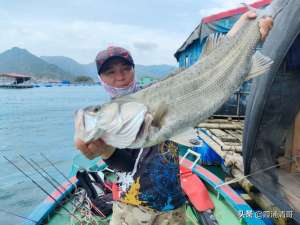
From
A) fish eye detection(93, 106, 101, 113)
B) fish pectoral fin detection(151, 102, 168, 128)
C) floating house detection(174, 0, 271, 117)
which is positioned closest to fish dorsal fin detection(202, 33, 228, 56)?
fish pectoral fin detection(151, 102, 168, 128)

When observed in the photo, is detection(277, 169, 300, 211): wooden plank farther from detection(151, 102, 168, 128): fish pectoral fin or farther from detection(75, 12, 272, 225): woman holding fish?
detection(151, 102, 168, 128): fish pectoral fin

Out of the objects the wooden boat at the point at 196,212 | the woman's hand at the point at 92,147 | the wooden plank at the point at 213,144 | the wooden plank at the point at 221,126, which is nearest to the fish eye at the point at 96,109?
the woman's hand at the point at 92,147

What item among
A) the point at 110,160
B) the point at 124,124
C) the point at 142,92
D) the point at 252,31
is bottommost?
the point at 110,160

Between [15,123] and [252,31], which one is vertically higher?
[252,31]

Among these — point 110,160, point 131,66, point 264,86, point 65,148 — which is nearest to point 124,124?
point 110,160

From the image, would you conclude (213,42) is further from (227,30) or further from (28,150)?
(28,150)

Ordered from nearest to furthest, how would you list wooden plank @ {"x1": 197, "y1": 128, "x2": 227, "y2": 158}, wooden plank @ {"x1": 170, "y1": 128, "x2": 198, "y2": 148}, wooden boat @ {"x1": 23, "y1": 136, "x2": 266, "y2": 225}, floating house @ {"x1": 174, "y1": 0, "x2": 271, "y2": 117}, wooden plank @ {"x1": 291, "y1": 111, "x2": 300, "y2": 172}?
wooden plank @ {"x1": 170, "y1": 128, "x2": 198, "y2": 148} < wooden boat @ {"x1": 23, "y1": 136, "x2": 266, "y2": 225} < wooden plank @ {"x1": 291, "y1": 111, "x2": 300, "y2": 172} < wooden plank @ {"x1": 197, "y1": 128, "x2": 227, "y2": 158} < floating house @ {"x1": 174, "y1": 0, "x2": 271, "y2": 117}

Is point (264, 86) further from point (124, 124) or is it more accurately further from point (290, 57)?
point (124, 124)

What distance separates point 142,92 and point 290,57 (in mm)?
3638

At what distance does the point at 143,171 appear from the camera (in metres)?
2.90

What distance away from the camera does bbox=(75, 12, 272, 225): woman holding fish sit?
2885 mm

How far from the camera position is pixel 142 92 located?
2.39m

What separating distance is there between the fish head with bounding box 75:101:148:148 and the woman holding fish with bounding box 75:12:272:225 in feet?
2.07

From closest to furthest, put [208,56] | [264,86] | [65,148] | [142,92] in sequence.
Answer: [142,92]
[208,56]
[264,86]
[65,148]
